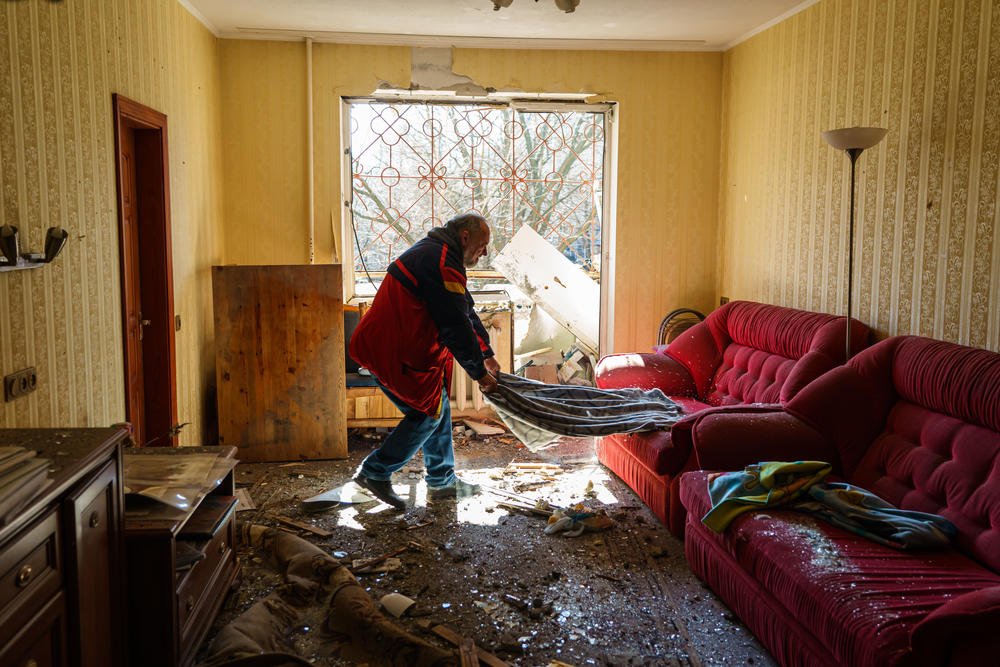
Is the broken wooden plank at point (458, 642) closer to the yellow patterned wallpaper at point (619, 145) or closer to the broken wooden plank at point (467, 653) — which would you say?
the broken wooden plank at point (467, 653)

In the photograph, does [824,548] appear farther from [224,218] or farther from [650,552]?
[224,218]

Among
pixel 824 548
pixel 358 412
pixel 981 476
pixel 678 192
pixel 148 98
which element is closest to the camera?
pixel 824 548

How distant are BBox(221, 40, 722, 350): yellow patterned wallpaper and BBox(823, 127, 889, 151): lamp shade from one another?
2.09m

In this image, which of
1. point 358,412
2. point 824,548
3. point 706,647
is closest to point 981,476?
point 824,548

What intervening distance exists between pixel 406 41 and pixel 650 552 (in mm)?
3674

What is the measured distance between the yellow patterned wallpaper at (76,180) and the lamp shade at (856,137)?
10.1 feet

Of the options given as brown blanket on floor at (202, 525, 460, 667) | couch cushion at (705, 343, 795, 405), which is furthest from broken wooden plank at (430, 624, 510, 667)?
couch cushion at (705, 343, 795, 405)

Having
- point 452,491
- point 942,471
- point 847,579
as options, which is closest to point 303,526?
→ point 452,491

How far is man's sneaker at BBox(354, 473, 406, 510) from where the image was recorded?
3.68m

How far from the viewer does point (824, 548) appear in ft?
7.49

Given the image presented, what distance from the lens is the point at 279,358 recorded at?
4461mm

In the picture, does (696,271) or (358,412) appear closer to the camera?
(358,412)

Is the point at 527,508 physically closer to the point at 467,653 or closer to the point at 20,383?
the point at 467,653

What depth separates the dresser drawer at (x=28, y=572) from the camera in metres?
1.43
